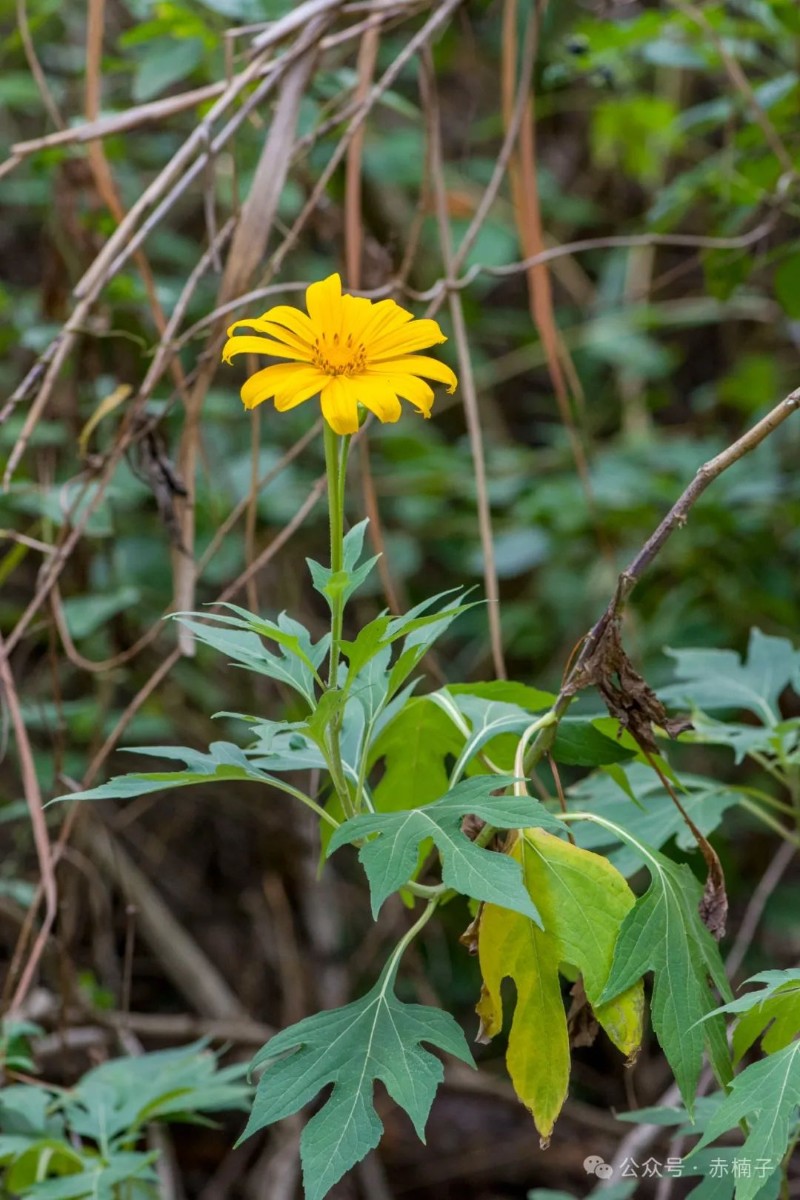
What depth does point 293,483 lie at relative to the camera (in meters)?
2.05

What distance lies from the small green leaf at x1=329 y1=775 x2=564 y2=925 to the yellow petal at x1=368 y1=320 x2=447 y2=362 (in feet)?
0.85

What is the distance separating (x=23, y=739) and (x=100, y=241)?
859 millimetres

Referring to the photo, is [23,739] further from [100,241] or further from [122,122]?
[100,241]

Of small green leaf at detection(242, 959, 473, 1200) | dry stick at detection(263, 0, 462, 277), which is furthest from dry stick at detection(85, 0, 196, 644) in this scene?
small green leaf at detection(242, 959, 473, 1200)

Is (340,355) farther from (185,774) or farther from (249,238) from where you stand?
(249,238)

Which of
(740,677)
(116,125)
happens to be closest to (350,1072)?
(740,677)

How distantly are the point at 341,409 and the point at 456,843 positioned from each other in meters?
0.25

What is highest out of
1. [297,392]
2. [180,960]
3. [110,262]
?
[110,262]

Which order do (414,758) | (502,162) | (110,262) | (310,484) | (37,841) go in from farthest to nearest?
(310,484) < (502,162) < (110,262) < (37,841) < (414,758)

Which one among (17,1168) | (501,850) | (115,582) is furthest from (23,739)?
(115,582)

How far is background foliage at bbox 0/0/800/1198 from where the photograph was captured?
1305 mm

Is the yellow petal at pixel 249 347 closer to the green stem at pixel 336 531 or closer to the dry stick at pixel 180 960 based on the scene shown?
the green stem at pixel 336 531

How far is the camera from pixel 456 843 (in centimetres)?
63

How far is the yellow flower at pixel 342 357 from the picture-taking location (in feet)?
2.14
